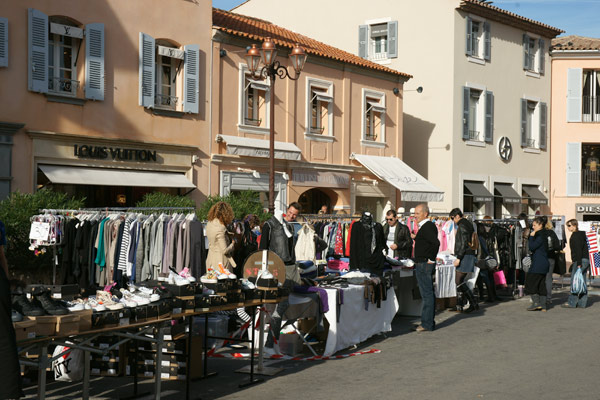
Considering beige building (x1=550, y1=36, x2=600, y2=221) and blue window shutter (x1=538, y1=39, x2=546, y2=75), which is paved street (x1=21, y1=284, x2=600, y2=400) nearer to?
beige building (x1=550, y1=36, x2=600, y2=221)

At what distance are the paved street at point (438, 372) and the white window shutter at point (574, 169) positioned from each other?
74.0ft

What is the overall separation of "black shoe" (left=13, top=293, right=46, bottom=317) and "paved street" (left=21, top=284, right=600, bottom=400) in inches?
78.7

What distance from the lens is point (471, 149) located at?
100 ft

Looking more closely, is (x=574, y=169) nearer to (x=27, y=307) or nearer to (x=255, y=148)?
(x=255, y=148)

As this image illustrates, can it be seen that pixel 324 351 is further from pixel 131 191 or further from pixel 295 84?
pixel 295 84

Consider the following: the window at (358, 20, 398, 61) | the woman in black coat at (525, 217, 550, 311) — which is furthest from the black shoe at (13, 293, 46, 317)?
the window at (358, 20, 398, 61)

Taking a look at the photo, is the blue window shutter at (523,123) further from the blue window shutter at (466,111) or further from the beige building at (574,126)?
the blue window shutter at (466,111)

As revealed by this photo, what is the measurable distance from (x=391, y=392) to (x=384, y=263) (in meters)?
4.83

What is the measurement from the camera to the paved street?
26.7 ft

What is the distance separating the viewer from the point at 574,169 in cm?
3441

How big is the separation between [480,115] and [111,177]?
17.2m

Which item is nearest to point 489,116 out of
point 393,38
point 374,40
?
point 393,38

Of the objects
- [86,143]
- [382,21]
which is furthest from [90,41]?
[382,21]

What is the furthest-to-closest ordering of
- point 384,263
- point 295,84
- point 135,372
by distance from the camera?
point 295,84 < point 384,263 < point 135,372
